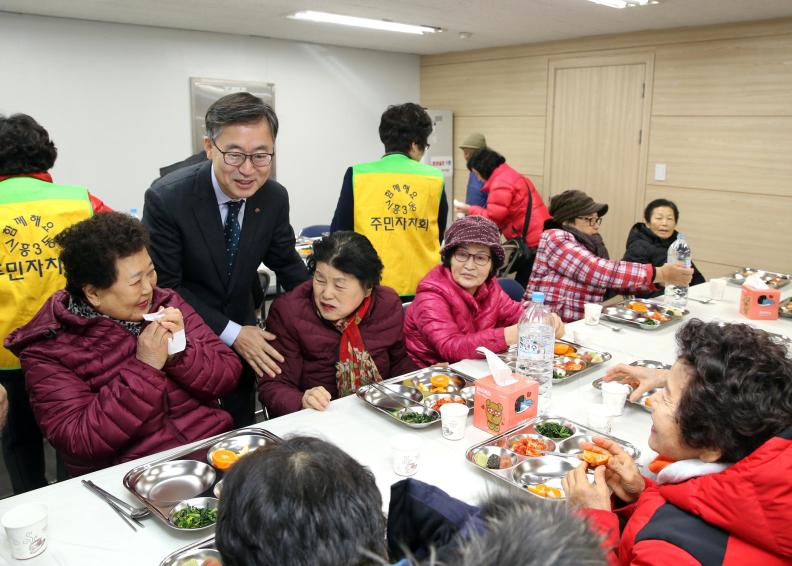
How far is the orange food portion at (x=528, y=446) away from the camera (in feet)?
5.55

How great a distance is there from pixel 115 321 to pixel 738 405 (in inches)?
62.5

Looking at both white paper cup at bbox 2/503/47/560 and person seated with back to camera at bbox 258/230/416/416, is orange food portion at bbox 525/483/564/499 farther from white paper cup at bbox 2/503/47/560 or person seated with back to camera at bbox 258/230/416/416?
white paper cup at bbox 2/503/47/560

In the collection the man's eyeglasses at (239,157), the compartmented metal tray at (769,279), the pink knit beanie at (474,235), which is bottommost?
the compartmented metal tray at (769,279)

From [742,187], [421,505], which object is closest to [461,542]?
[421,505]

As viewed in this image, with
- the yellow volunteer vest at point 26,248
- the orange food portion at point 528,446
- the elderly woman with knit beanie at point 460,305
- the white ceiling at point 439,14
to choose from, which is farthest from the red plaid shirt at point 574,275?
the yellow volunteer vest at point 26,248

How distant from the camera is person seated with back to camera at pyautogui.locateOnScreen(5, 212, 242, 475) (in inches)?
65.5

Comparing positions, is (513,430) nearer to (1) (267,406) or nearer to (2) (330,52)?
(1) (267,406)

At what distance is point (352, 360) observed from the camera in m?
2.25

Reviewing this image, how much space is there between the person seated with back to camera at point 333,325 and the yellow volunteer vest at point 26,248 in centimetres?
92

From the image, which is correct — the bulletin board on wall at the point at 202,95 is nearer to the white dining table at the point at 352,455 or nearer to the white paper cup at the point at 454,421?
the white dining table at the point at 352,455

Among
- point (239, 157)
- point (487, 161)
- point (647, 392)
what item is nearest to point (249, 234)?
point (239, 157)

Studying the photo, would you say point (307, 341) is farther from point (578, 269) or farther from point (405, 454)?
point (578, 269)

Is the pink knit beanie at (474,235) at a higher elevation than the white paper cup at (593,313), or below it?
higher

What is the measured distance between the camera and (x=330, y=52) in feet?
22.0
